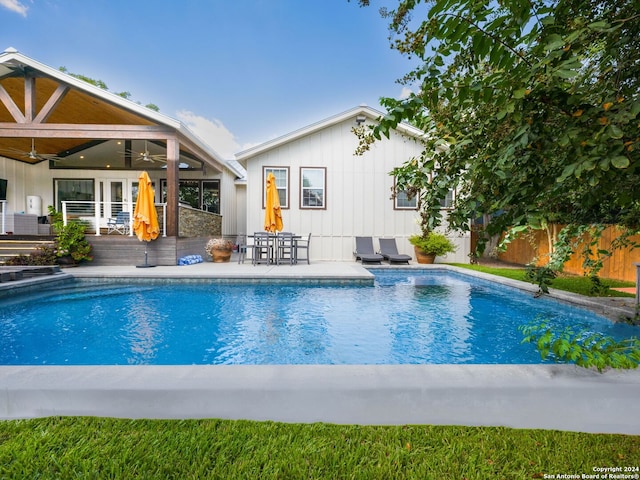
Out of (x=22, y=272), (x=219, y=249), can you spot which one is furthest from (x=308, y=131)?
(x=22, y=272)

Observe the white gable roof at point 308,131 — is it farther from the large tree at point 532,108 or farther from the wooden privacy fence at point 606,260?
the large tree at point 532,108

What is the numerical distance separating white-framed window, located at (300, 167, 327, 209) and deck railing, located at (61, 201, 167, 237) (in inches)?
182

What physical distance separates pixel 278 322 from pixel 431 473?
3438mm

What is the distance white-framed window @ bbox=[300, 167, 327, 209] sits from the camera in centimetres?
1168

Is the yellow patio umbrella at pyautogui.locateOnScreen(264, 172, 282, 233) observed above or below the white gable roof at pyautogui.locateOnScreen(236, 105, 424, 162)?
below

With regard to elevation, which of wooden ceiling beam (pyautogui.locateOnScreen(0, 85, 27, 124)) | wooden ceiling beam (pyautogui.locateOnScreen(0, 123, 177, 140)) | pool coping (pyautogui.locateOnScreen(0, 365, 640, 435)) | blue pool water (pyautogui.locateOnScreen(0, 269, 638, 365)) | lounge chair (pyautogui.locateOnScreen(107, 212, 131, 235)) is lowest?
blue pool water (pyautogui.locateOnScreen(0, 269, 638, 365))

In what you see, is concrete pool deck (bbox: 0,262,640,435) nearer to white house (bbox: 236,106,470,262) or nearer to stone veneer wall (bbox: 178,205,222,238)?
stone veneer wall (bbox: 178,205,222,238)

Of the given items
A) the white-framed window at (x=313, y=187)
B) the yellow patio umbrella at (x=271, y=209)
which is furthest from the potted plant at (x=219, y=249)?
the white-framed window at (x=313, y=187)

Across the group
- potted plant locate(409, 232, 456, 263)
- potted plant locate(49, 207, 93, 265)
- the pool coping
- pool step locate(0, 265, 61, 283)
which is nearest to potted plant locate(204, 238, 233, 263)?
potted plant locate(49, 207, 93, 265)

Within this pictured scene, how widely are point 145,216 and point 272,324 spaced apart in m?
6.29

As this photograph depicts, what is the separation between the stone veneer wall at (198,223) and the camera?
10691 mm

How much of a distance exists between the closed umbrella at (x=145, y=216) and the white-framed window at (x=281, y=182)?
146 inches

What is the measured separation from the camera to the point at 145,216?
899cm

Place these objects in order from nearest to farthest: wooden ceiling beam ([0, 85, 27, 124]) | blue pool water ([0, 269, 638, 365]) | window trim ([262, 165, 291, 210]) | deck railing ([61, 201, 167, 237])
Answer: blue pool water ([0, 269, 638, 365]) → wooden ceiling beam ([0, 85, 27, 124]) → deck railing ([61, 201, 167, 237]) → window trim ([262, 165, 291, 210])
